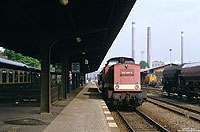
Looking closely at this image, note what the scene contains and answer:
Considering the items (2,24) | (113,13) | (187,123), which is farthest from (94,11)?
(187,123)

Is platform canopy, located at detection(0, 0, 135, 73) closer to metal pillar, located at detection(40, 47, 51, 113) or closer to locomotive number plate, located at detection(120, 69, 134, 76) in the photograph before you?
metal pillar, located at detection(40, 47, 51, 113)

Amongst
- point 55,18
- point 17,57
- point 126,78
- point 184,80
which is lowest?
point 184,80

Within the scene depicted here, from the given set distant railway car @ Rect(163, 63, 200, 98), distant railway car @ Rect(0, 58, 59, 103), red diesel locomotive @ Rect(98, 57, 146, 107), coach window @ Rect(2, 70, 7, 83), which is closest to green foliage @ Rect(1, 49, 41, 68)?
distant railway car @ Rect(0, 58, 59, 103)

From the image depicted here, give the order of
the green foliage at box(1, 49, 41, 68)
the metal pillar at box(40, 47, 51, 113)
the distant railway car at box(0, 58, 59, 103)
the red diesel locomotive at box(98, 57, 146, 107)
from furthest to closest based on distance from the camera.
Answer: the green foliage at box(1, 49, 41, 68), the distant railway car at box(0, 58, 59, 103), the red diesel locomotive at box(98, 57, 146, 107), the metal pillar at box(40, 47, 51, 113)

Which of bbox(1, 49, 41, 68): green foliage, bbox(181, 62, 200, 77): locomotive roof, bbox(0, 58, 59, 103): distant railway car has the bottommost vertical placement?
bbox(0, 58, 59, 103): distant railway car

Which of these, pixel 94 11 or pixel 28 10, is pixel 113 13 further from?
pixel 28 10

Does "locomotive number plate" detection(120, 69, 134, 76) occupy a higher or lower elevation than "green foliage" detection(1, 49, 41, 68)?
lower

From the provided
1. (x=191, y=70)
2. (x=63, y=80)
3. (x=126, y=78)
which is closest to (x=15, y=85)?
(x=63, y=80)

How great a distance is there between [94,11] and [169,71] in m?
13.6

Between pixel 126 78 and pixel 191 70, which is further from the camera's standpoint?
pixel 191 70

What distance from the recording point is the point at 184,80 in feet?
57.9

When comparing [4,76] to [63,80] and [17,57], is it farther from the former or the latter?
[17,57]

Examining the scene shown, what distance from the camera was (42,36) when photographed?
32.7ft

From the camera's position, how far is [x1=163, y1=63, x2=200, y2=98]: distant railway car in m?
15.6
